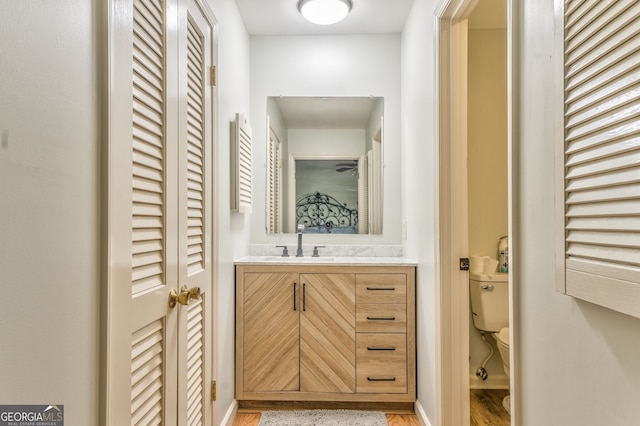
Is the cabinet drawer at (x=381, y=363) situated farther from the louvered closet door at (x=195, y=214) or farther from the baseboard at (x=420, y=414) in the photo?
the louvered closet door at (x=195, y=214)

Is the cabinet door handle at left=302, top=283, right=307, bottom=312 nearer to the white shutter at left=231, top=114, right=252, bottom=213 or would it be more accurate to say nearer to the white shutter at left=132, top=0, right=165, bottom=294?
the white shutter at left=231, top=114, right=252, bottom=213

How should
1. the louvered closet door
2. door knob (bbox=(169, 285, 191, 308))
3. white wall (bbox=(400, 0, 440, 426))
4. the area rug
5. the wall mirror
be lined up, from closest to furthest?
door knob (bbox=(169, 285, 191, 308)) → the louvered closet door → white wall (bbox=(400, 0, 440, 426)) → the area rug → the wall mirror

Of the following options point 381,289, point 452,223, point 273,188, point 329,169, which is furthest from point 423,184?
point 273,188

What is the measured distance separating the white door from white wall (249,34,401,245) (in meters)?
1.15

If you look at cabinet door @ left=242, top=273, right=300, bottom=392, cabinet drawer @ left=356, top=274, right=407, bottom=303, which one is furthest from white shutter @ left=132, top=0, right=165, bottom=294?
cabinet drawer @ left=356, top=274, right=407, bottom=303

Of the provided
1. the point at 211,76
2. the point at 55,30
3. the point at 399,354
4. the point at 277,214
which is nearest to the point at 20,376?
the point at 55,30

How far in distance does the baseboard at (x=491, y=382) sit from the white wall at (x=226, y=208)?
5.60ft

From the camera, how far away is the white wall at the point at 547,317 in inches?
Result: 30.4

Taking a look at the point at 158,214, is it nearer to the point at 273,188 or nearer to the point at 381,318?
the point at 381,318

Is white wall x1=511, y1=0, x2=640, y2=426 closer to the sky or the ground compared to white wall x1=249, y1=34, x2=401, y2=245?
closer to the ground

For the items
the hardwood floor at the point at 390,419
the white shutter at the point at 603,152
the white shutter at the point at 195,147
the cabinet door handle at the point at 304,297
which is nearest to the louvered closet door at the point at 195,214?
the white shutter at the point at 195,147

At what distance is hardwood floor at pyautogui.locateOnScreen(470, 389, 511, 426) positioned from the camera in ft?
7.86

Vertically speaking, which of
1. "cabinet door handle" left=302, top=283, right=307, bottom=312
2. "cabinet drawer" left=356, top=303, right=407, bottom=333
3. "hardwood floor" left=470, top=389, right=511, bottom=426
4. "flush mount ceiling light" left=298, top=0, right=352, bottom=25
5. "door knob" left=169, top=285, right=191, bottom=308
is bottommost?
"hardwood floor" left=470, top=389, right=511, bottom=426

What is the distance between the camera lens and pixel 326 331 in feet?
8.13
